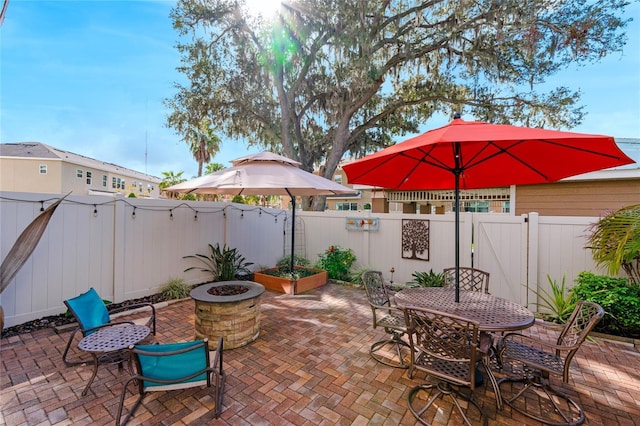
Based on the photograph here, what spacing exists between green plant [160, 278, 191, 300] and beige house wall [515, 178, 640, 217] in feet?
32.5

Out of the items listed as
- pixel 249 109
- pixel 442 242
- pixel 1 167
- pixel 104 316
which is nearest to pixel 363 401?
pixel 104 316

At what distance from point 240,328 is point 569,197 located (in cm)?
972

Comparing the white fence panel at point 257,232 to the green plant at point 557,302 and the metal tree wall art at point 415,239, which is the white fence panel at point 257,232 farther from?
the green plant at point 557,302

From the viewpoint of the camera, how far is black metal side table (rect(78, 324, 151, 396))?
8.29 ft

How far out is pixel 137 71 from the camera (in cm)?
801

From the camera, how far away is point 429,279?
18.4 ft

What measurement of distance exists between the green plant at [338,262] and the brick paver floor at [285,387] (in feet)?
9.93

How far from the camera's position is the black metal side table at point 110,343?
8.29 feet

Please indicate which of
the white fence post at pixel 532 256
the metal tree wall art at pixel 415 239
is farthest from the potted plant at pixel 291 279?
the white fence post at pixel 532 256

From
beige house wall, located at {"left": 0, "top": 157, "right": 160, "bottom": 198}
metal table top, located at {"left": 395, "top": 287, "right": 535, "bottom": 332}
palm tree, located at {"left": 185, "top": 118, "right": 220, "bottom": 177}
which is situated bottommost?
metal table top, located at {"left": 395, "top": 287, "right": 535, "bottom": 332}

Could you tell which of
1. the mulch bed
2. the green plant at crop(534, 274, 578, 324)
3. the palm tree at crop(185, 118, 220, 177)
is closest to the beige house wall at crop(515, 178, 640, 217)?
the green plant at crop(534, 274, 578, 324)

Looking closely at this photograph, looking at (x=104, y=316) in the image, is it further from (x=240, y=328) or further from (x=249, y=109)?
(x=249, y=109)

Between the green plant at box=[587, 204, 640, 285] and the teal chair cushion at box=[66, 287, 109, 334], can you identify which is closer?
the teal chair cushion at box=[66, 287, 109, 334]

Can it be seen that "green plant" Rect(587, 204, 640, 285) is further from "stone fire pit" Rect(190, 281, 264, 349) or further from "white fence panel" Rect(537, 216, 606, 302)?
"stone fire pit" Rect(190, 281, 264, 349)
